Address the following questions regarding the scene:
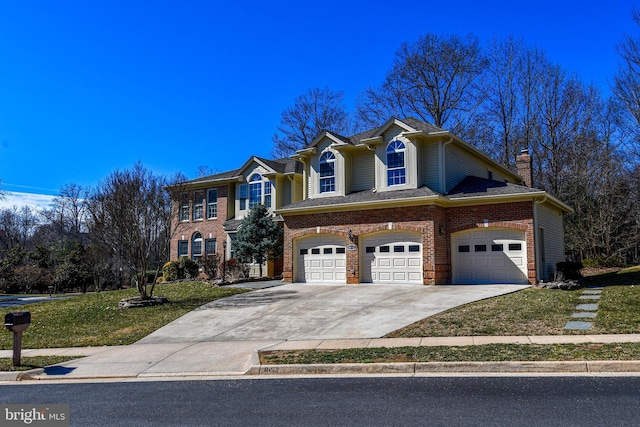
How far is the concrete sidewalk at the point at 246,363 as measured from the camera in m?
8.47

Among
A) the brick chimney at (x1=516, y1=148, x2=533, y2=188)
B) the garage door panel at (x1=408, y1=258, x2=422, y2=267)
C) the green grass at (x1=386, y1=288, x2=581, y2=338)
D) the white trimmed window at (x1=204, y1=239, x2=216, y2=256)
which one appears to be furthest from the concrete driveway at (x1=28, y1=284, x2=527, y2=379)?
the white trimmed window at (x1=204, y1=239, x2=216, y2=256)

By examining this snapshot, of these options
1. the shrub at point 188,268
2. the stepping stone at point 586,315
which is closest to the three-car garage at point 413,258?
the stepping stone at point 586,315

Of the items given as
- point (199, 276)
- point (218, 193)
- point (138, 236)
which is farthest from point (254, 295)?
point (218, 193)

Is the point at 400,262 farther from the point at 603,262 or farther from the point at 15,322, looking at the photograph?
the point at 603,262

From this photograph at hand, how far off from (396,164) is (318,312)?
30.6 ft

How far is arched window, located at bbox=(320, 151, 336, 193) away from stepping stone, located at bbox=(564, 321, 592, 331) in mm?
13735

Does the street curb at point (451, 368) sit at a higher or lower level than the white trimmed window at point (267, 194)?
lower

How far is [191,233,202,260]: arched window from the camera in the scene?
109 ft

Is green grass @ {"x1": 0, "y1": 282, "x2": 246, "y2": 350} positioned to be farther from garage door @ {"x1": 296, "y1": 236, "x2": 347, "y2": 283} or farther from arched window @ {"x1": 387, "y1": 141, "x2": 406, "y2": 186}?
arched window @ {"x1": 387, "y1": 141, "x2": 406, "y2": 186}

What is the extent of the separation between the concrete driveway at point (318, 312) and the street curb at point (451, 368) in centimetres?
326

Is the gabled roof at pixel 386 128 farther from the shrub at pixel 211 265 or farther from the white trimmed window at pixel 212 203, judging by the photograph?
the white trimmed window at pixel 212 203

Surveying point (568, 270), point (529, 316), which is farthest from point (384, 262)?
point (529, 316)

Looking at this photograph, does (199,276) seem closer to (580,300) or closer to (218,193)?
(218,193)

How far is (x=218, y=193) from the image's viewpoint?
3288 centimetres
